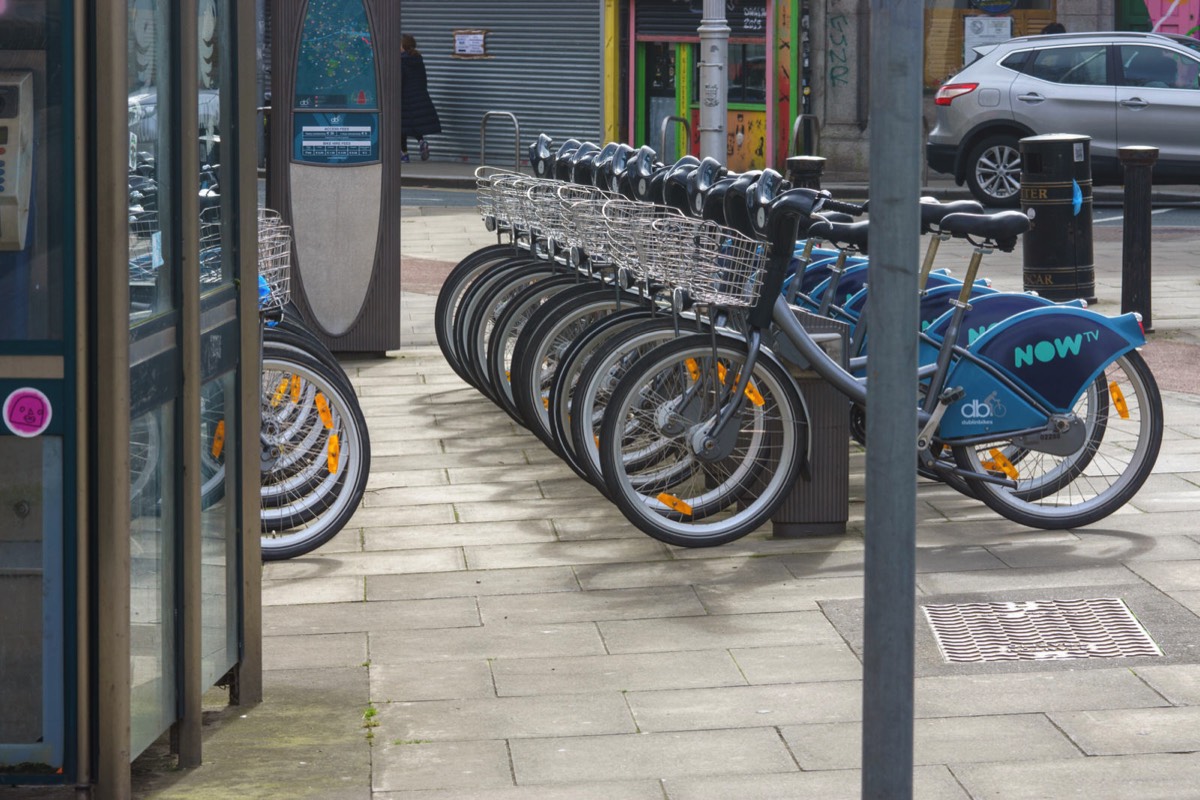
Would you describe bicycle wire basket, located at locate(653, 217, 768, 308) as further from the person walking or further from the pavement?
the person walking

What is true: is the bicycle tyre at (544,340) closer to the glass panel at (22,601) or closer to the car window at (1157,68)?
the glass panel at (22,601)

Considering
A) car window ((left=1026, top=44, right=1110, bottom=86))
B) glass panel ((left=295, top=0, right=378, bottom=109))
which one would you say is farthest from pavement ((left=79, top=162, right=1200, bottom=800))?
car window ((left=1026, top=44, right=1110, bottom=86))

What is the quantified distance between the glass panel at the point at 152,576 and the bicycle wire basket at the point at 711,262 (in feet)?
7.86

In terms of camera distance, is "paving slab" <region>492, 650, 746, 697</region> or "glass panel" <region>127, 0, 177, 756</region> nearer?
"glass panel" <region>127, 0, 177, 756</region>

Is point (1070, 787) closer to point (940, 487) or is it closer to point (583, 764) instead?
point (583, 764)

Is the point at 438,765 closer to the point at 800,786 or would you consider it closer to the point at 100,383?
the point at 800,786

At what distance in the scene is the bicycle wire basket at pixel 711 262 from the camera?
6.08 metres

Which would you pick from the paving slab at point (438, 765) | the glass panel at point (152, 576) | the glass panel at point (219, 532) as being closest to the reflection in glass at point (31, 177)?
the glass panel at point (152, 576)

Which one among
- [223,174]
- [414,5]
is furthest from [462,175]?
[223,174]

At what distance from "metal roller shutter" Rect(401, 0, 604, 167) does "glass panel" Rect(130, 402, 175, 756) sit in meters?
21.4

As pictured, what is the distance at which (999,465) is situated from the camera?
21.4 feet

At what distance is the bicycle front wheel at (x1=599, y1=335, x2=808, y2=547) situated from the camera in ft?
20.0

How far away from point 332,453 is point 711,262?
1426mm

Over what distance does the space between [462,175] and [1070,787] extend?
67.3 ft
